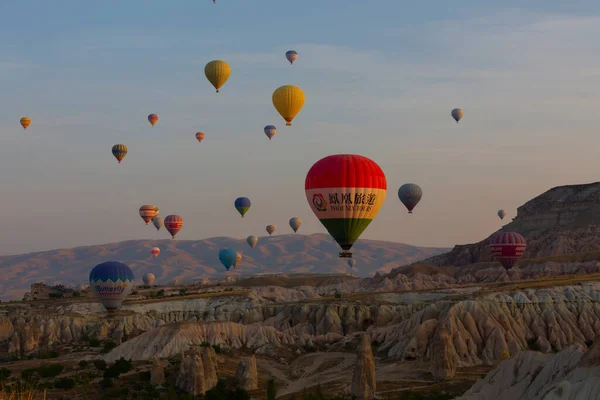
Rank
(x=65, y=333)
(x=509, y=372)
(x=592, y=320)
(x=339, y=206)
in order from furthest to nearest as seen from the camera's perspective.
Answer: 1. (x=65, y=333)
2. (x=592, y=320)
3. (x=339, y=206)
4. (x=509, y=372)

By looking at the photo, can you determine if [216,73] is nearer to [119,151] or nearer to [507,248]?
[119,151]

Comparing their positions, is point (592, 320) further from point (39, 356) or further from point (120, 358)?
point (39, 356)

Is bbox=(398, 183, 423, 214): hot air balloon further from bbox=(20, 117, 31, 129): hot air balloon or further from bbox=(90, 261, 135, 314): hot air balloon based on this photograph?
bbox=(20, 117, 31, 129): hot air balloon

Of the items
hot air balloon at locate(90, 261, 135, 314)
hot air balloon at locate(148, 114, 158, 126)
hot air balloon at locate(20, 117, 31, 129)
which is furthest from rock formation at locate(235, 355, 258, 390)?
hot air balloon at locate(20, 117, 31, 129)

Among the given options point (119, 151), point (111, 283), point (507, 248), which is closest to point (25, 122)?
point (119, 151)

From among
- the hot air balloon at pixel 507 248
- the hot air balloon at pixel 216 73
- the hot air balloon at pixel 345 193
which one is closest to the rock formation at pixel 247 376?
the hot air balloon at pixel 345 193

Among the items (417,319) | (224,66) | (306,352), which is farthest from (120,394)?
(224,66)

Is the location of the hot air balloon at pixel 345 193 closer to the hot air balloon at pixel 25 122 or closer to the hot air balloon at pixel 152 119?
the hot air balloon at pixel 152 119
